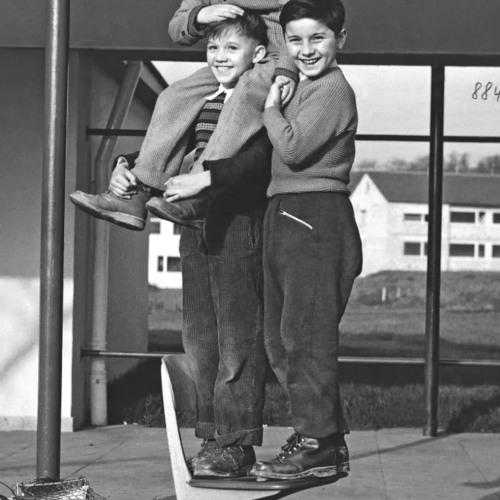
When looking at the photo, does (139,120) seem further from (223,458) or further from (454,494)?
(223,458)

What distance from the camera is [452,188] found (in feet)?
29.1

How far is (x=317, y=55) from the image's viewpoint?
3.97m

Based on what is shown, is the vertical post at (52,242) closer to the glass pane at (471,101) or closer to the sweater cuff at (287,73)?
the sweater cuff at (287,73)

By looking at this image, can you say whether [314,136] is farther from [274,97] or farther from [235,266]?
[235,266]

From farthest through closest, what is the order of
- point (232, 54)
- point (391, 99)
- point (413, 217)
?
1. point (413, 217)
2. point (391, 99)
3. point (232, 54)

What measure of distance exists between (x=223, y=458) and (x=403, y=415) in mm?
4762

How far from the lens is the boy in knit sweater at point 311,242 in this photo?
3.93 meters

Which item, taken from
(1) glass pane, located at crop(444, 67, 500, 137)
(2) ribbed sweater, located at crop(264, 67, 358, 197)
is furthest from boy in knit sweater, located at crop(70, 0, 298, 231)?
(1) glass pane, located at crop(444, 67, 500, 137)

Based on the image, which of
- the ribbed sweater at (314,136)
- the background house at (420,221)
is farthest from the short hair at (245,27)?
the background house at (420,221)

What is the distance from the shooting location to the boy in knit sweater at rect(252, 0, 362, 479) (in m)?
3.93

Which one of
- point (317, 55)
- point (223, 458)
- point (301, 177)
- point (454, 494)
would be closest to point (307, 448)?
point (223, 458)

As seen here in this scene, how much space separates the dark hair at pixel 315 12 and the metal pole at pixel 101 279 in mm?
4650

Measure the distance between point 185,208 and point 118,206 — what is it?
0.92 feet

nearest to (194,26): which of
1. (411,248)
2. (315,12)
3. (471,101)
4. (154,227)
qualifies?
(315,12)
